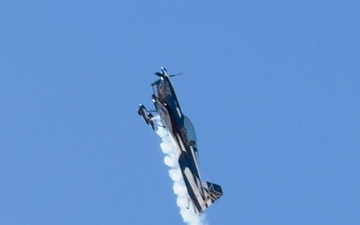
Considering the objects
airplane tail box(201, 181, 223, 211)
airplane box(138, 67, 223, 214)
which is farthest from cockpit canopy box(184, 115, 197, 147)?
airplane tail box(201, 181, 223, 211)

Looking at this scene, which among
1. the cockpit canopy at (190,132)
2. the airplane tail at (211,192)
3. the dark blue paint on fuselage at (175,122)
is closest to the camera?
the dark blue paint on fuselage at (175,122)

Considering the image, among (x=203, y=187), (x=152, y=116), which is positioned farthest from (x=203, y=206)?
(x=152, y=116)

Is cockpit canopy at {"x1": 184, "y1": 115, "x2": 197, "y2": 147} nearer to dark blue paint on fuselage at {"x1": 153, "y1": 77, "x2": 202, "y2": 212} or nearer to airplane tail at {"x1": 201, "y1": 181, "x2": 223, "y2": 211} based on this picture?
dark blue paint on fuselage at {"x1": 153, "y1": 77, "x2": 202, "y2": 212}

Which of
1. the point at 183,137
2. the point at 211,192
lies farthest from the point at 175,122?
the point at 211,192

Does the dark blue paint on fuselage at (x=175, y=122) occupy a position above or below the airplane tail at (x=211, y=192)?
above

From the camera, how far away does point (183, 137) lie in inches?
→ 6363

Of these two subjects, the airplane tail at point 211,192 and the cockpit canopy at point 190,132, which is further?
the airplane tail at point 211,192

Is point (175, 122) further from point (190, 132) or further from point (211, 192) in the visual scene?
point (211, 192)

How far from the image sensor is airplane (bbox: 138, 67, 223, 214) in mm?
159125

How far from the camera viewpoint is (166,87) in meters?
159

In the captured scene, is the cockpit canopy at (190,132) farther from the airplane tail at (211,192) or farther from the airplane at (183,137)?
the airplane tail at (211,192)

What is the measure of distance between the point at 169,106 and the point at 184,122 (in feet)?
12.0

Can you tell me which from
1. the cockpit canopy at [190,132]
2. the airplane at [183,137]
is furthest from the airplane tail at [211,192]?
the cockpit canopy at [190,132]

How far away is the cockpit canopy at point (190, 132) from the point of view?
16125 centimetres
